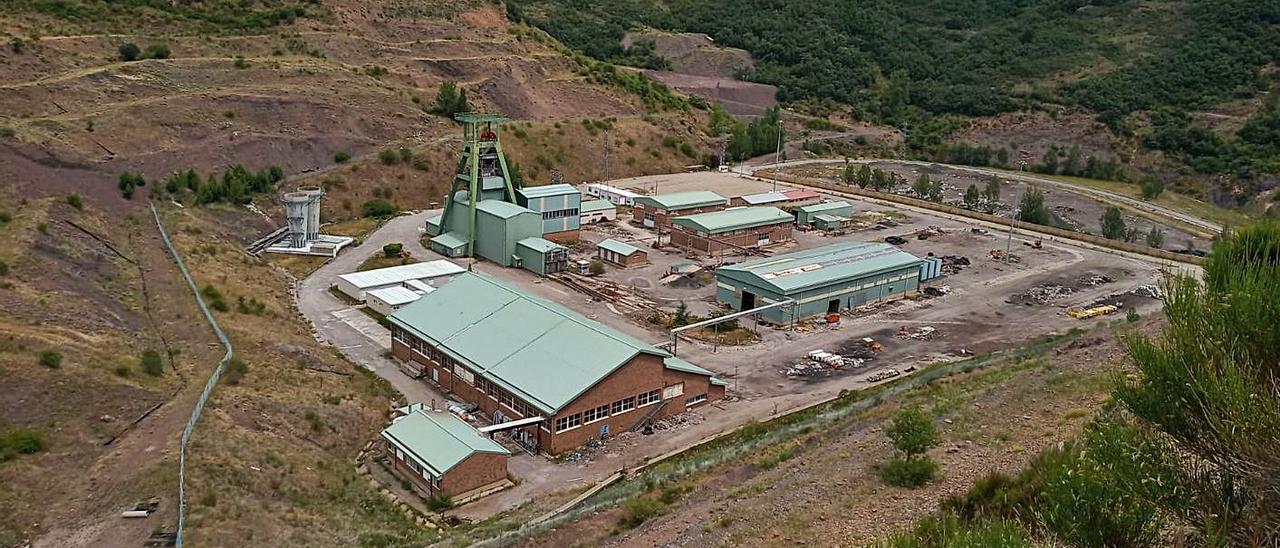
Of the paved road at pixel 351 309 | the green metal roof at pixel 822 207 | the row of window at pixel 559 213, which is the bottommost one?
the paved road at pixel 351 309

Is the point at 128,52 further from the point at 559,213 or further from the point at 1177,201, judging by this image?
the point at 1177,201

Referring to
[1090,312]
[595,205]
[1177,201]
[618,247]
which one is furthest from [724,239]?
[1177,201]

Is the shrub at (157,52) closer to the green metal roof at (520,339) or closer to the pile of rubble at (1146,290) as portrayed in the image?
the green metal roof at (520,339)

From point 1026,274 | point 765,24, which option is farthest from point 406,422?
point 765,24

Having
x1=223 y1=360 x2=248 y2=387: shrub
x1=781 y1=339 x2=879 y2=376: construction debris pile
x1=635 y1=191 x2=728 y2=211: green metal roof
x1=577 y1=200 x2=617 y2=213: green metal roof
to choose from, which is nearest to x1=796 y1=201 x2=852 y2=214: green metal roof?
x1=635 y1=191 x2=728 y2=211: green metal roof

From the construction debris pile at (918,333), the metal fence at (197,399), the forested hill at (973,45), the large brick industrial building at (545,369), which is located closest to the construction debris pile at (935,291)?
the construction debris pile at (918,333)

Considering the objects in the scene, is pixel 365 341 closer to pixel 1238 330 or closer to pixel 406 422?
pixel 406 422
